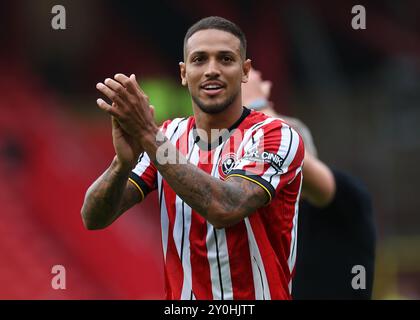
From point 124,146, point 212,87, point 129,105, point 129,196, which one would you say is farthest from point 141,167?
point 129,105

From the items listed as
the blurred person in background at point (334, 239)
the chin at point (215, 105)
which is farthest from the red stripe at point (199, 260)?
the blurred person in background at point (334, 239)

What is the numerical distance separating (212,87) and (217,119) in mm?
159

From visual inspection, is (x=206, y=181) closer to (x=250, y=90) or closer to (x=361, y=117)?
(x=250, y=90)

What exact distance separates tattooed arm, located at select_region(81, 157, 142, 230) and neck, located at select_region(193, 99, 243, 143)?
1.25 feet

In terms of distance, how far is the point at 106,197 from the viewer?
3.44 meters

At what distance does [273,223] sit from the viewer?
343 cm

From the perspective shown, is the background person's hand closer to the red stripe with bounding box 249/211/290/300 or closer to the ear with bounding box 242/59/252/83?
the ear with bounding box 242/59/252/83

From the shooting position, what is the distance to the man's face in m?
3.41

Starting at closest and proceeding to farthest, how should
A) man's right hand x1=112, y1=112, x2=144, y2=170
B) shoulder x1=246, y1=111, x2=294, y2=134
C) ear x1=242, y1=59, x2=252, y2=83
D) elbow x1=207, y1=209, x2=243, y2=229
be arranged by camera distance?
elbow x1=207, y1=209, x2=243, y2=229, man's right hand x1=112, y1=112, x2=144, y2=170, shoulder x1=246, y1=111, x2=294, y2=134, ear x1=242, y1=59, x2=252, y2=83

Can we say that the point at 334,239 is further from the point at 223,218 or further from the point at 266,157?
the point at 223,218

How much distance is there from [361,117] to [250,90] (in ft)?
32.3

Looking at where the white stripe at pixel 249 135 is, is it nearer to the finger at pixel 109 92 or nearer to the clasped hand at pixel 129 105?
the clasped hand at pixel 129 105

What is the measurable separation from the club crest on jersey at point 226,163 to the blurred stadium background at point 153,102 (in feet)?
27.9

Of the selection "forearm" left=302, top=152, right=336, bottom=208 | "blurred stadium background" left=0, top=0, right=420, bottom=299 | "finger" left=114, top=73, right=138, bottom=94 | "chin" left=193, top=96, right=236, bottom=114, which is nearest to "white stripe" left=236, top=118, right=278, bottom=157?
"chin" left=193, top=96, right=236, bottom=114
